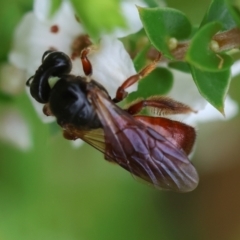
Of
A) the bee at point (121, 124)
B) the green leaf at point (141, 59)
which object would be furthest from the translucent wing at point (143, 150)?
the green leaf at point (141, 59)

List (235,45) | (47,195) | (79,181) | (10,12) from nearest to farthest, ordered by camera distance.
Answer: (235,45)
(10,12)
(47,195)
(79,181)

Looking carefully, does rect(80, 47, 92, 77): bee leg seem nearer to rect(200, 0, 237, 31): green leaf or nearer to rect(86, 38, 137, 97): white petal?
rect(86, 38, 137, 97): white petal

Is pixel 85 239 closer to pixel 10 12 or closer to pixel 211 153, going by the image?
pixel 211 153

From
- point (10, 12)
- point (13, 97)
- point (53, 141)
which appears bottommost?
point (53, 141)

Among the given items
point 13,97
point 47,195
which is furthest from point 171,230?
point 13,97

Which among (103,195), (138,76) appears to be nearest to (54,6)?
(138,76)

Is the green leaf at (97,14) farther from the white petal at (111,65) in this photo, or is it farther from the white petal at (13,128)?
the white petal at (13,128)

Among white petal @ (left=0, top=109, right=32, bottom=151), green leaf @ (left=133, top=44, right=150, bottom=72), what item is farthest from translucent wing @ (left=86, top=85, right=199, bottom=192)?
white petal @ (left=0, top=109, right=32, bottom=151)
